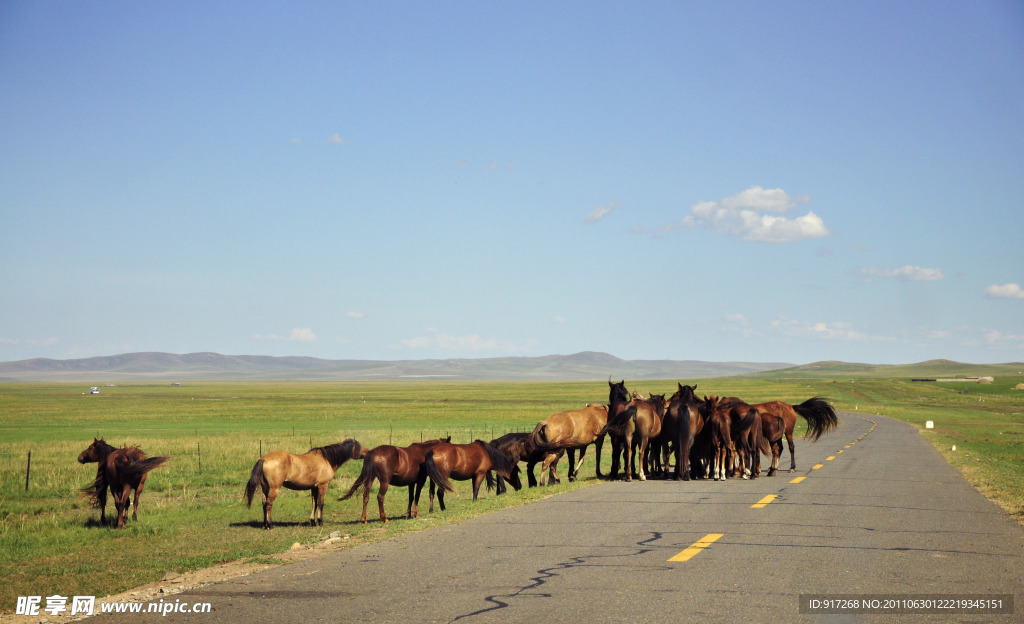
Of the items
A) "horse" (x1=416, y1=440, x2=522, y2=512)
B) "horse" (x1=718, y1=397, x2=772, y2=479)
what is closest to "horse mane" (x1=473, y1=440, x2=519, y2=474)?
"horse" (x1=416, y1=440, x2=522, y2=512)

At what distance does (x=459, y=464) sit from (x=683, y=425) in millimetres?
6090

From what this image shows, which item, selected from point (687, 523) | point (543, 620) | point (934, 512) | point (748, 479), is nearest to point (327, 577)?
point (543, 620)

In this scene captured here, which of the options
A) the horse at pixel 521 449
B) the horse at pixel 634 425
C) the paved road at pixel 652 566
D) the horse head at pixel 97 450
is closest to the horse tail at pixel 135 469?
the horse head at pixel 97 450

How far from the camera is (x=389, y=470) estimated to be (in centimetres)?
1752

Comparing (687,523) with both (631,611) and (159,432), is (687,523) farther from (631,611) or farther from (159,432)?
(159,432)

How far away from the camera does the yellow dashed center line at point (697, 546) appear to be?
34.3 feet

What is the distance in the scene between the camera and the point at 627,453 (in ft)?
70.7

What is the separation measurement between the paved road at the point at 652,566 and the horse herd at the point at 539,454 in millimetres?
3126

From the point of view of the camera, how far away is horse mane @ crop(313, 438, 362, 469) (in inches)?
704

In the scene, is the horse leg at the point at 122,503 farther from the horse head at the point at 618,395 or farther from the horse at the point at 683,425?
the horse at the point at 683,425

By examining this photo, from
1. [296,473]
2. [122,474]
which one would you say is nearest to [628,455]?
[296,473]

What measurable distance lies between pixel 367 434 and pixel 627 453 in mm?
30763

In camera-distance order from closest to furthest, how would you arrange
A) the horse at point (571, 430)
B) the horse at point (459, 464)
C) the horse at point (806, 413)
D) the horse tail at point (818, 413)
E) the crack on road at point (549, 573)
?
the crack on road at point (549, 573) < the horse at point (459, 464) < the horse at point (571, 430) < the horse at point (806, 413) < the horse tail at point (818, 413)

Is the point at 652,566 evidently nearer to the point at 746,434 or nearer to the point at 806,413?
the point at 746,434
